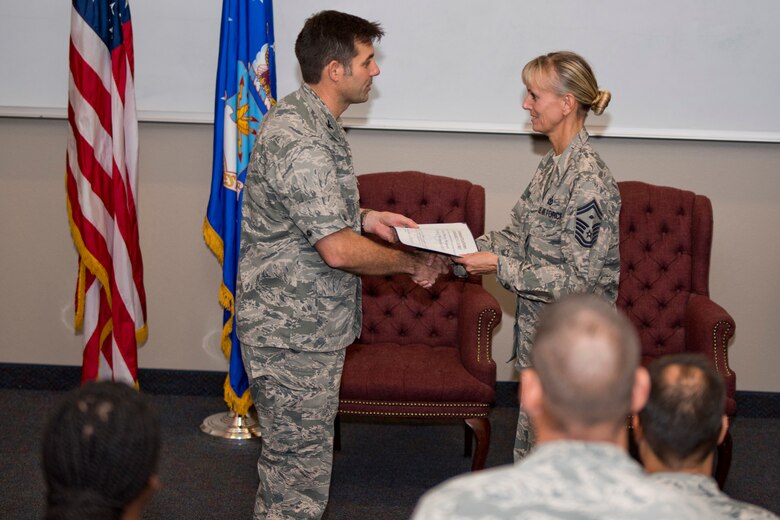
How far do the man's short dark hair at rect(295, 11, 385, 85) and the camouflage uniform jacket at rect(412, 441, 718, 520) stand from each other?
183cm

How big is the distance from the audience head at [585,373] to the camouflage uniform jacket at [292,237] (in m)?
1.37

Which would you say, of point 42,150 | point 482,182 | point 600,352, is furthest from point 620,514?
point 42,150

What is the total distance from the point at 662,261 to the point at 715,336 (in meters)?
0.51

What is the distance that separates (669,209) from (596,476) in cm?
322

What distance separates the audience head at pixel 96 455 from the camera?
4.66 ft

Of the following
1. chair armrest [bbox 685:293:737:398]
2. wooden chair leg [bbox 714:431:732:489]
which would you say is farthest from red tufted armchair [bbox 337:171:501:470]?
wooden chair leg [bbox 714:431:732:489]

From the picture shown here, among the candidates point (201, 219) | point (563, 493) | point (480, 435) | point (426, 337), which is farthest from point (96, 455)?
point (201, 219)

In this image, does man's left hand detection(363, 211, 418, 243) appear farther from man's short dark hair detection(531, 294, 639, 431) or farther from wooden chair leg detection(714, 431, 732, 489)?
man's short dark hair detection(531, 294, 639, 431)

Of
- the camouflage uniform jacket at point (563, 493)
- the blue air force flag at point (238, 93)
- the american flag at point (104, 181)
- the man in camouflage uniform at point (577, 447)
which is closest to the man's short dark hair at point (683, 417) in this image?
the man in camouflage uniform at point (577, 447)

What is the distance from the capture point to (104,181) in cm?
427

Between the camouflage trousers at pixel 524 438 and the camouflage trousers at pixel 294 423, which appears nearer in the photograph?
the camouflage trousers at pixel 294 423

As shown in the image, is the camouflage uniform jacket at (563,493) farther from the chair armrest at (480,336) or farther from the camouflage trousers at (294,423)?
the chair armrest at (480,336)

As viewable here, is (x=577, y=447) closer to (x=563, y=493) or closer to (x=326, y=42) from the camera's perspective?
(x=563, y=493)

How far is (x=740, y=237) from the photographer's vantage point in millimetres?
4727
